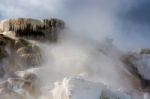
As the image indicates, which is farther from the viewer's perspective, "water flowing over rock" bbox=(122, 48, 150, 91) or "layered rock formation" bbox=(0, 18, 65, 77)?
"water flowing over rock" bbox=(122, 48, 150, 91)

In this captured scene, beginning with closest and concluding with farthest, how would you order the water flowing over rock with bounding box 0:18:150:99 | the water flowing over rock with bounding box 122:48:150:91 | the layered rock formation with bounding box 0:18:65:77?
1. the water flowing over rock with bounding box 0:18:150:99
2. the layered rock formation with bounding box 0:18:65:77
3. the water flowing over rock with bounding box 122:48:150:91

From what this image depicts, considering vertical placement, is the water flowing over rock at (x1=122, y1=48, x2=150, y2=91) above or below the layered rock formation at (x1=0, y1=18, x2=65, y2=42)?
below

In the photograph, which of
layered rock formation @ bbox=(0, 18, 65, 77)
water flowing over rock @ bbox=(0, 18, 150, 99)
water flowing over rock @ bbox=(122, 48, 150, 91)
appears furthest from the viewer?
water flowing over rock @ bbox=(122, 48, 150, 91)

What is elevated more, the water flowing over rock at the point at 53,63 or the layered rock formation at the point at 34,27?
the layered rock formation at the point at 34,27

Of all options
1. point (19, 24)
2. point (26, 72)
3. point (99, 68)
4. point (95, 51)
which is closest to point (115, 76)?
point (99, 68)

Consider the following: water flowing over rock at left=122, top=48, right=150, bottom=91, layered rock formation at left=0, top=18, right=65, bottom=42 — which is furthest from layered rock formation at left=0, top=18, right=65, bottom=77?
water flowing over rock at left=122, top=48, right=150, bottom=91

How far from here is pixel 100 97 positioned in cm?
2452

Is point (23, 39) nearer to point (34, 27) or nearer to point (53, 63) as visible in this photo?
point (34, 27)

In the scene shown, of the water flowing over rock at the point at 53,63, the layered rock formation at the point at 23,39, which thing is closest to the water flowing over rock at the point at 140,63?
the water flowing over rock at the point at 53,63

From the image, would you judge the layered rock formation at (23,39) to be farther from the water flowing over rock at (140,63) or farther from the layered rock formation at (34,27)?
the water flowing over rock at (140,63)

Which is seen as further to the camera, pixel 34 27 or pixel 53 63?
pixel 34 27

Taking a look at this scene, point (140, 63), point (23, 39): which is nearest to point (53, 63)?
point (23, 39)

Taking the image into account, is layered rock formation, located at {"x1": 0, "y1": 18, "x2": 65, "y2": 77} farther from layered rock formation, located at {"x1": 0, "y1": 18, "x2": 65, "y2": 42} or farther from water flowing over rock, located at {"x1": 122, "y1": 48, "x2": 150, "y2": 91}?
water flowing over rock, located at {"x1": 122, "y1": 48, "x2": 150, "y2": 91}

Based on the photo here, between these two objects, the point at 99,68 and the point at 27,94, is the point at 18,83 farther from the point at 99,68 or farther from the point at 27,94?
the point at 99,68
